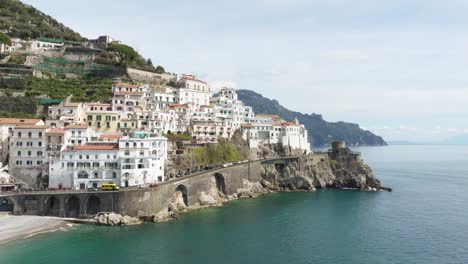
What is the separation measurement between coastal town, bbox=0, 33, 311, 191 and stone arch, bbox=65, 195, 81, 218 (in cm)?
237

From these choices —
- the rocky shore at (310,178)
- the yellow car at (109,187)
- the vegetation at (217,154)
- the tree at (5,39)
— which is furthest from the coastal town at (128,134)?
the rocky shore at (310,178)

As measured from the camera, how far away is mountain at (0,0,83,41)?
9881cm

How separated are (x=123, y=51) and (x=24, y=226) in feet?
190

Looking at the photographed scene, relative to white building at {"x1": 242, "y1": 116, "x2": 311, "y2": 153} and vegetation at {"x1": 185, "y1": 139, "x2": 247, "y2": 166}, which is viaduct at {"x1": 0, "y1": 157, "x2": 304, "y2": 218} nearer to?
vegetation at {"x1": 185, "y1": 139, "x2": 247, "y2": 166}

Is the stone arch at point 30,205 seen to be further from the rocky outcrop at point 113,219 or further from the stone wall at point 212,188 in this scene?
the rocky outcrop at point 113,219

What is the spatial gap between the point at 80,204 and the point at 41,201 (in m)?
5.36

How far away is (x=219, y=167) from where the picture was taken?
7344 centimetres

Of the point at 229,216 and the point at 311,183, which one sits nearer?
the point at 229,216

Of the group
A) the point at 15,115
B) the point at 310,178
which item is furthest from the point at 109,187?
the point at 310,178

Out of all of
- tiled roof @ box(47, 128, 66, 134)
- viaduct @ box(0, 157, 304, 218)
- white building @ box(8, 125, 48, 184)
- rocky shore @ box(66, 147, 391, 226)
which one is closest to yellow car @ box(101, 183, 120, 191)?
viaduct @ box(0, 157, 304, 218)

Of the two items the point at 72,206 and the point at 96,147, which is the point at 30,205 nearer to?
the point at 72,206

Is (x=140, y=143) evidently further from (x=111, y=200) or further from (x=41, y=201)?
(x=41, y=201)

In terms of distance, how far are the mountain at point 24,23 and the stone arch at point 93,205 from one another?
207ft

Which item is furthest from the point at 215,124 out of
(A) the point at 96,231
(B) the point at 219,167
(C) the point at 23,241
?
(C) the point at 23,241
